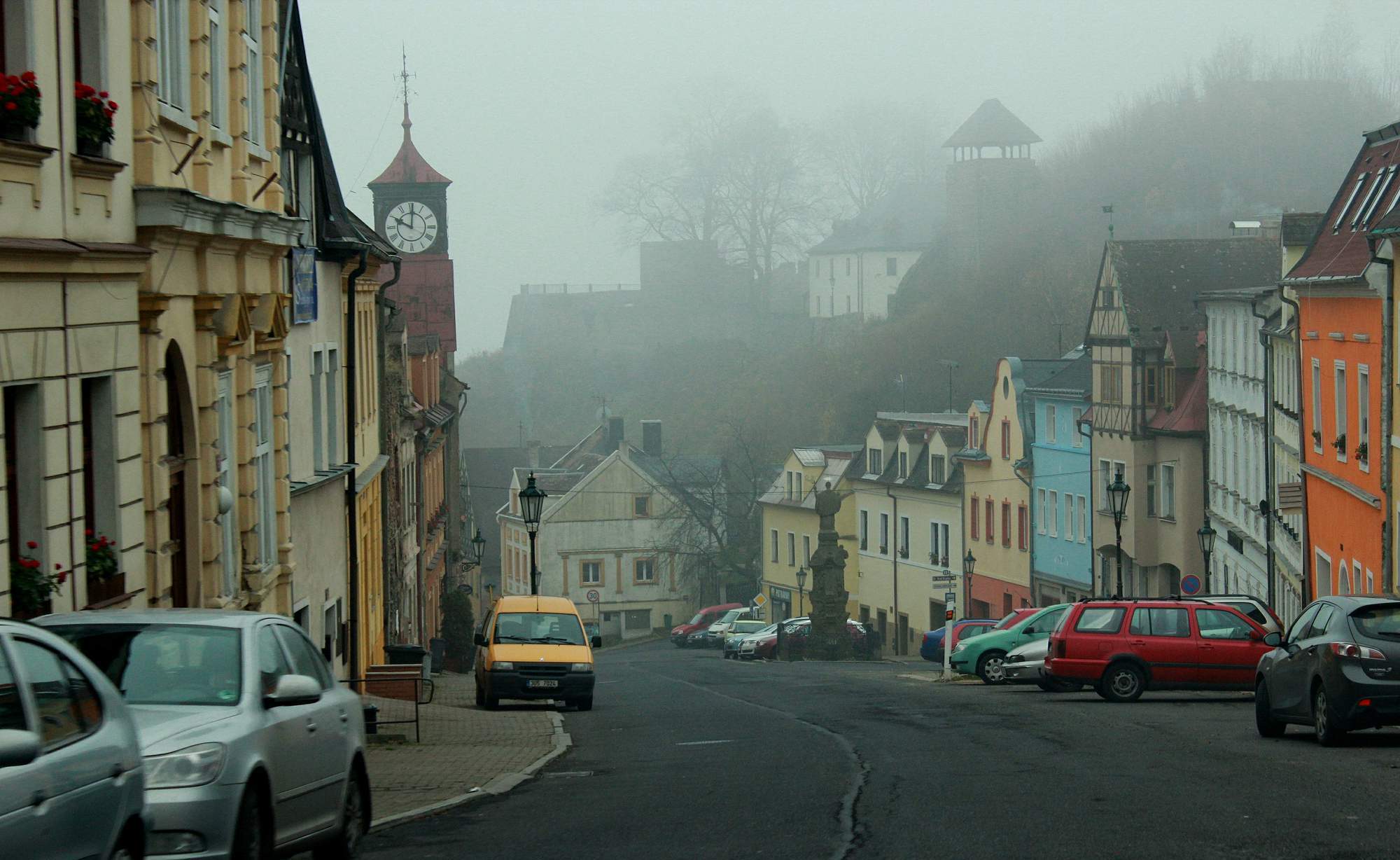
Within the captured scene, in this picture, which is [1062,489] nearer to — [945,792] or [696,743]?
[696,743]

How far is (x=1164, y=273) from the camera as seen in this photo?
5528 cm

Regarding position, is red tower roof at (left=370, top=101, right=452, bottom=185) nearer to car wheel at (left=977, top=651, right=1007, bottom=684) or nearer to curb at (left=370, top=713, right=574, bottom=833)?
car wheel at (left=977, top=651, right=1007, bottom=684)

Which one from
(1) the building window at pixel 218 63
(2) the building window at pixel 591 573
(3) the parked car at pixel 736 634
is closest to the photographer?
(1) the building window at pixel 218 63

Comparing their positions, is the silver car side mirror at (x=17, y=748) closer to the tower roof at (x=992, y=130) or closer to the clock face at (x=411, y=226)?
the clock face at (x=411, y=226)

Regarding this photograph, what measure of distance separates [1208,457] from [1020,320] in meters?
51.2

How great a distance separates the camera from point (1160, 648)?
23.4 meters

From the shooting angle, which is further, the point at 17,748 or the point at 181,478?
the point at 181,478

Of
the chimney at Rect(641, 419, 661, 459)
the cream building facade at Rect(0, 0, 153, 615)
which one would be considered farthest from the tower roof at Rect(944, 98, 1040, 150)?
the cream building facade at Rect(0, 0, 153, 615)

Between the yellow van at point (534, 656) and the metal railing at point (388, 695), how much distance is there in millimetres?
1042

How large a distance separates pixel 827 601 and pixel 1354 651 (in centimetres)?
3792

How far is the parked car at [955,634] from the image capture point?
40062mm

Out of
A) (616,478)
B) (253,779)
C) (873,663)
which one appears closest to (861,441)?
(616,478)

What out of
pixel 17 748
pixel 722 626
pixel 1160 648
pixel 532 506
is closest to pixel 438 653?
pixel 532 506

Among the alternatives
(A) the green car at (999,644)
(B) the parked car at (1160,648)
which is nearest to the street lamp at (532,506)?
(A) the green car at (999,644)
